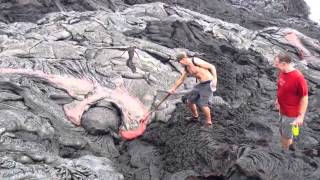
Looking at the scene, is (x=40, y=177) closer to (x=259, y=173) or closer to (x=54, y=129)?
(x=54, y=129)

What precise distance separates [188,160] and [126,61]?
10.2 ft

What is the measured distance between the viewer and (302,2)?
18750 mm

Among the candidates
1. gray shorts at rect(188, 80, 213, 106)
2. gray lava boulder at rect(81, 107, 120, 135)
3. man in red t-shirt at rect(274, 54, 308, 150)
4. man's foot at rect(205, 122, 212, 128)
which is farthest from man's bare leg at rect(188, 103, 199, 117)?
man in red t-shirt at rect(274, 54, 308, 150)

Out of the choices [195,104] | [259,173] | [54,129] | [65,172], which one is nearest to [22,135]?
[54,129]

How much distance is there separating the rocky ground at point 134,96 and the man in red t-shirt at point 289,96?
1.40 ft

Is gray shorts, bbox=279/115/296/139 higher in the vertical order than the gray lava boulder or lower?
higher

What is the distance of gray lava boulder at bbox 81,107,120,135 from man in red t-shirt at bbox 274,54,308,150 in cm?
281

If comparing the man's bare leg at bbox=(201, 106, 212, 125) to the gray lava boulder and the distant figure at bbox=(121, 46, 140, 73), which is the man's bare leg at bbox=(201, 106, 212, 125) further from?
the distant figure at bbox=(121, 46, 140, 73)

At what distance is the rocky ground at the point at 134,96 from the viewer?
6750mm

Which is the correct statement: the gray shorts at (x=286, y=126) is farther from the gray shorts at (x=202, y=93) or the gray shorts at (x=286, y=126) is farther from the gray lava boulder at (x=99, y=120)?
the gray lava boulder at (x=99, y=120)

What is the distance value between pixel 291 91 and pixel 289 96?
104mm

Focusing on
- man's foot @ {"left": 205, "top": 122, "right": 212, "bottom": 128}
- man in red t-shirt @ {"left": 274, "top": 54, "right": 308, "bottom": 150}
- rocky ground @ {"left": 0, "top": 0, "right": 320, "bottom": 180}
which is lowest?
rocky ground @ {"left": 0, "top": 0, "right": 320, "bottom": 180}

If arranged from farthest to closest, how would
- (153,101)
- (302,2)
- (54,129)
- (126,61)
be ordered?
1. (302,2)
2. (126,61)
3. (153,101)
4. (54,129)

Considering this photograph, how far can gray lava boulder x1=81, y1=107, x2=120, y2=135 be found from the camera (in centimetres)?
783
